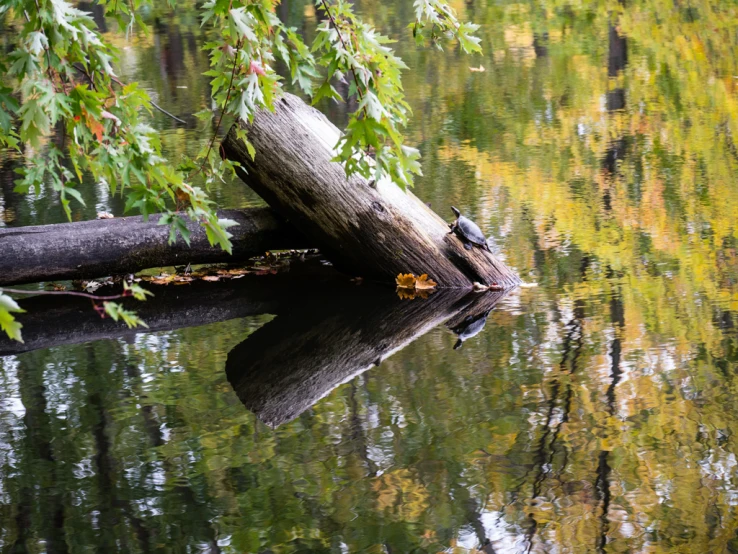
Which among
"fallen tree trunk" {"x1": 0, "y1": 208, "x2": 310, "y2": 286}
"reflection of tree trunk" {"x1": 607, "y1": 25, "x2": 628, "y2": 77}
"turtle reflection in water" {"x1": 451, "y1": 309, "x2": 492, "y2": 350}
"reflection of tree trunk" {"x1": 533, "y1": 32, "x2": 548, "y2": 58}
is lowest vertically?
"turtle reflection in water" {"x1": 451, "y1": 309, "x2": 492, "y2": 350}

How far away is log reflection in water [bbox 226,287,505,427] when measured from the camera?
4961mm

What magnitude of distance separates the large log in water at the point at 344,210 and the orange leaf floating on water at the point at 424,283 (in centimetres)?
5

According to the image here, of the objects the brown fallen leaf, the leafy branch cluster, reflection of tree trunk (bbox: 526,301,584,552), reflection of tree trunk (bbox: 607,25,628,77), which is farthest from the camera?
reflection of tree trunk (bbox: 607,25,628,77)

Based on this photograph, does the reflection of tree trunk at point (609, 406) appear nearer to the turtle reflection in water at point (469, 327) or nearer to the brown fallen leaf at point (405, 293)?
the turtle reflection in water at point (469, 327)

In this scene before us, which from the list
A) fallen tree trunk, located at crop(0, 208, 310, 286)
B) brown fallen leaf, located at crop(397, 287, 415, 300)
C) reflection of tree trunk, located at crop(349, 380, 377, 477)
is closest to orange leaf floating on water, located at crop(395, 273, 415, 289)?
brown fallen leaf, located at crop(397, 287, 415, 300)

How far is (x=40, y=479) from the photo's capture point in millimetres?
4234

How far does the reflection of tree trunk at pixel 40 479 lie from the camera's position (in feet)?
12.4

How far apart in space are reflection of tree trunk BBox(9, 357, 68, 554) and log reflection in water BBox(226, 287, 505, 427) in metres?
1.01

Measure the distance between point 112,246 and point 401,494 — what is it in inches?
146

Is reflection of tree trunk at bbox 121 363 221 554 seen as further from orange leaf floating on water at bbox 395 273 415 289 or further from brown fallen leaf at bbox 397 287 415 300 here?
orange leaf floating on water at bbox 395 273 415 289

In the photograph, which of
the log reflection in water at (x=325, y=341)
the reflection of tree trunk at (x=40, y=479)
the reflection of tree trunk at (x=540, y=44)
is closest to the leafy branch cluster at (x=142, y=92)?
the reflection of tree trunk at (x=40, y=479)

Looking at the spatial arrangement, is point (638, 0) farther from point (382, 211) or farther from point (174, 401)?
point (174, 401)

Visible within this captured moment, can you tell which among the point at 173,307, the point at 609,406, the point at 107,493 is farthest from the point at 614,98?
the point at 107,493

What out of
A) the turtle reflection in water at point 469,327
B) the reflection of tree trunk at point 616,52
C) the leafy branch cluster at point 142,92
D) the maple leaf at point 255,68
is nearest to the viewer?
the leafy branch cluster at point 142,92
